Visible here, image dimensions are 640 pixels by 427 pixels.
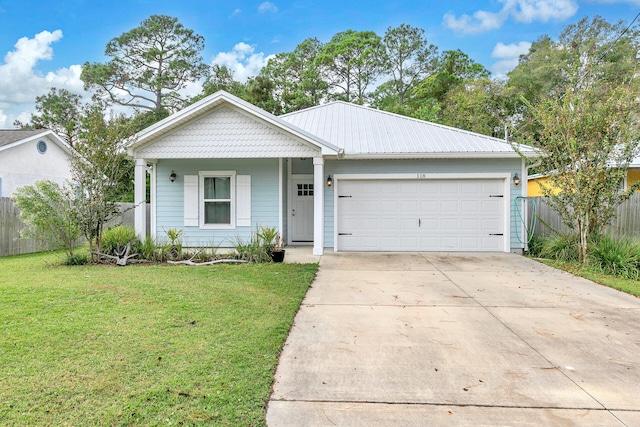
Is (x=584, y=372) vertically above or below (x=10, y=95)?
below

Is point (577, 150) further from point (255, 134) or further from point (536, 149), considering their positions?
point (255, 134)

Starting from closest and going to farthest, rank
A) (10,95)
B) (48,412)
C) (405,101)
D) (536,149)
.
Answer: (48,412) < (536,149) < (10,95) < (405,101)

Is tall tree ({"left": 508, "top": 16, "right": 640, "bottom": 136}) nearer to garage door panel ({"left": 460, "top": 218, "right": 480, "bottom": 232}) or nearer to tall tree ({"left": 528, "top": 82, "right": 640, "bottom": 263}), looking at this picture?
garage door panel ({"left": 460, "top": 218, "right": 480, "bottom": 232})

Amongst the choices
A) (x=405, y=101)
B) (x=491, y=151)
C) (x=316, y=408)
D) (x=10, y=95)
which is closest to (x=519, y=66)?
(x=405, y=101)

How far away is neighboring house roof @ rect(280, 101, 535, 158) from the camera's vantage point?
381 inches

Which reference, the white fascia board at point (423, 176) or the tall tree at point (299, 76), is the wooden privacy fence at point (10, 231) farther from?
the tall tree at point (299, 76)

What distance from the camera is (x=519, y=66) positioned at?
82.6 ft

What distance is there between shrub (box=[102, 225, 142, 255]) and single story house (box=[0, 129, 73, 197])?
6621mm

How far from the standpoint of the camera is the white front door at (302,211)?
11.4 meters

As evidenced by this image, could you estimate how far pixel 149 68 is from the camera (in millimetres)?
24484

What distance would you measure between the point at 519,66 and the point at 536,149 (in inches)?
797

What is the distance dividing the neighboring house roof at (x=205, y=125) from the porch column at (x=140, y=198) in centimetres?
43

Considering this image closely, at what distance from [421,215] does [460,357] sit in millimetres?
7100

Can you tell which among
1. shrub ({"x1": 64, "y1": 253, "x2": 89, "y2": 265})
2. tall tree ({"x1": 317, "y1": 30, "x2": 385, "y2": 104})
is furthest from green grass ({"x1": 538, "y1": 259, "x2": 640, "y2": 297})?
tall tree ({"x1": 317, "y1": 30, "x2": 385, "y2": 104})
